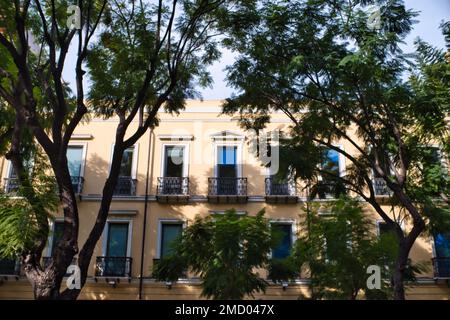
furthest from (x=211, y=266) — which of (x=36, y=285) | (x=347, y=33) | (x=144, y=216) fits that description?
(x=144, y=216)

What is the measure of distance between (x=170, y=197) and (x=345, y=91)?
10.1m

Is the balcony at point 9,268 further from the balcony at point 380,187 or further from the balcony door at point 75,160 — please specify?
the balcony at point 380,187

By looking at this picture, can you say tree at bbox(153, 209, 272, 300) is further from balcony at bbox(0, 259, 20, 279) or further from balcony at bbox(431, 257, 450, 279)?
balcony at bbox(431, 257, 450, 279)

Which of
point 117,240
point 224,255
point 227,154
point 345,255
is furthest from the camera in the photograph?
point 227,154

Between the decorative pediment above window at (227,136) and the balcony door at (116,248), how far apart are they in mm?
4695

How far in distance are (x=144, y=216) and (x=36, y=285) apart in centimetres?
1031

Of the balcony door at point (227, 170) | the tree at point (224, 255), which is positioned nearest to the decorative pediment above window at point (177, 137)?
the balcony door at point (227, 170)

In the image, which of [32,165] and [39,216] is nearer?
[39,216]

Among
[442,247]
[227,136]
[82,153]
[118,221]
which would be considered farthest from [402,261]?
[82,153]

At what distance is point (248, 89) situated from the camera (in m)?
12.0

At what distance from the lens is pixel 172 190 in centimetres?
1962

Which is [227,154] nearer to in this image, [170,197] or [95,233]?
[170,197]

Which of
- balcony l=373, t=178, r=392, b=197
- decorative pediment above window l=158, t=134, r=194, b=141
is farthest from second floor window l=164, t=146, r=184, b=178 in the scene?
balcony l=373, t=178, r=392, b=197
